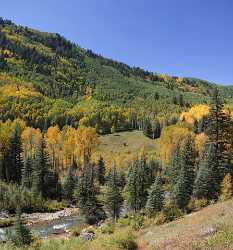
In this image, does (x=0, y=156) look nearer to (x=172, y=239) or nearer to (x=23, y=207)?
(x=23, y=207)

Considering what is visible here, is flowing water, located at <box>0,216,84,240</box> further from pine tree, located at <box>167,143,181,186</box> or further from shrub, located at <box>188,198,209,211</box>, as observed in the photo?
shrub, located at <box>188,198,209,211</box>

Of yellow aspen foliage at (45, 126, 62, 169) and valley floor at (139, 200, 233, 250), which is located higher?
valley floor at (139, 200, 233, 250)

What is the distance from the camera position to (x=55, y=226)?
74.6 m

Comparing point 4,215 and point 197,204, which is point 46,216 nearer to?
point 4,215

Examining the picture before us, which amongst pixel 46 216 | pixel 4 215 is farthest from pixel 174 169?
pixel 4 215

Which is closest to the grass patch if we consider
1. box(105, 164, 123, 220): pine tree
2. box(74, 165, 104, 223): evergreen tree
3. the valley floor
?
box(74, 165, 104, 223): evergreen tree

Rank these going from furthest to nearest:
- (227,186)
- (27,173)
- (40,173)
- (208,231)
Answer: (27,173) → (40,173) → (227,186) → (208,231)

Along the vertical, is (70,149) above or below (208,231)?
below

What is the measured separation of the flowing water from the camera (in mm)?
68562

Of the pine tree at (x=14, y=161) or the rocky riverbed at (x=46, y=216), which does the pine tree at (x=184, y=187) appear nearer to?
the rocky riverbed at (x=46, y=216)

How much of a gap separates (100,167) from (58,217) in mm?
40837

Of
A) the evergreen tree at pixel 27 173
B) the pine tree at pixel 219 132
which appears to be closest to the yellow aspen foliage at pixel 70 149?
the evergreen tree at pixel 27 173

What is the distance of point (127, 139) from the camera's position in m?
193

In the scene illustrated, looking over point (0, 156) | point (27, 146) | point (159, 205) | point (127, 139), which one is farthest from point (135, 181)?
point (127, 139)
